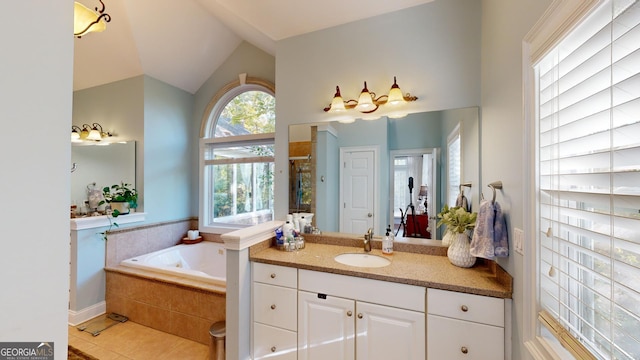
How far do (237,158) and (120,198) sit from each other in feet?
4.74

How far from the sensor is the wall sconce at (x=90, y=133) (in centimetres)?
328

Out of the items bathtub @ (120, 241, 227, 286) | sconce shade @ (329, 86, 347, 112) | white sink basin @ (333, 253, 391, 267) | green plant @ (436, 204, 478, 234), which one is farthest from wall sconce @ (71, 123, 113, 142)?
green plant @ (436, 204, 478, 234)

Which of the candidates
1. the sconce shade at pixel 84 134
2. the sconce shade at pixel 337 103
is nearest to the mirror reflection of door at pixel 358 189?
the sconce shade at pixel 337 103

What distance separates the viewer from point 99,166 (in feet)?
11.1

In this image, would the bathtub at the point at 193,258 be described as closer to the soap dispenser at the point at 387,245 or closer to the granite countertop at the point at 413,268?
the granite countertop at the point at 413,268

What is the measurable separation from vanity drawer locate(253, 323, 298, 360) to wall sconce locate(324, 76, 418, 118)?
1784mm

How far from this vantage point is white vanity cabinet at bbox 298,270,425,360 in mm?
1405

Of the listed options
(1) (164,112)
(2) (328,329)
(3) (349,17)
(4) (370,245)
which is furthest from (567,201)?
(1) (164,112)

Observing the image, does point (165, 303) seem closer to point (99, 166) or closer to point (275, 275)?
point (275, 275)

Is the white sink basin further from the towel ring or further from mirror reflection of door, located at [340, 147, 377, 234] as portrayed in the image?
the towel ring

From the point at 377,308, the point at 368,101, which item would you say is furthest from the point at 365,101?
the point at 377,308

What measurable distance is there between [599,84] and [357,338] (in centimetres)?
162

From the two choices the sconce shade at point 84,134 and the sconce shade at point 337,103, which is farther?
the sconce shade at point 84,134

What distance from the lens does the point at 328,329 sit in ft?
5.18
